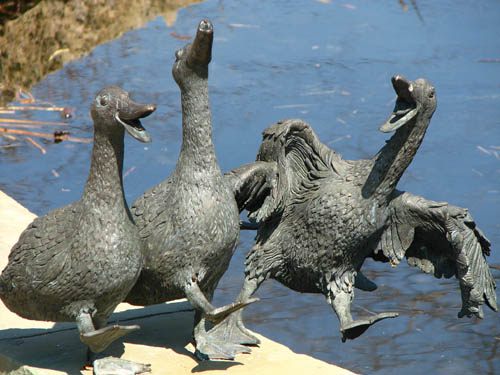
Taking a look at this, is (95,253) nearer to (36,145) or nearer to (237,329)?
(237,329)

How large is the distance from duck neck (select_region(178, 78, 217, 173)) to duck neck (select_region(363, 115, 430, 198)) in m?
0.58

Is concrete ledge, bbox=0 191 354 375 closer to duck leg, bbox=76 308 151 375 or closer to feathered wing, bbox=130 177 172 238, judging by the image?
duck leg, bbox=76 308 151 375

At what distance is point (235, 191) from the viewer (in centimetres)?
326

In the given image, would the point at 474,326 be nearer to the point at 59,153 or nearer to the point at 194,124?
the point at 194,124

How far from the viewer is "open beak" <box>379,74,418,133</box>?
3021 millimetres

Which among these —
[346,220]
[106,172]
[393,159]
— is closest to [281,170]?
[346,220]

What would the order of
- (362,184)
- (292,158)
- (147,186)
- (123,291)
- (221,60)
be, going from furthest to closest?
(221,60) < (147,186) < (292,158) < (362,184) < (123,291)

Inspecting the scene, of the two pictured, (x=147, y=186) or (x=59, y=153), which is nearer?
(x=147, y=186)

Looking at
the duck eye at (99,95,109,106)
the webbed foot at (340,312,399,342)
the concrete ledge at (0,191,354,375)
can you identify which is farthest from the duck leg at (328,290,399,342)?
the duck eye at (99,95,109,106)

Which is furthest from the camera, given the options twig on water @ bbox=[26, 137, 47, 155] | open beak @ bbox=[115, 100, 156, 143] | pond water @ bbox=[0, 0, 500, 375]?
twig on water @ bbox=[26, 137, 47, 155]

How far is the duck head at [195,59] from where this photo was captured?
2.89 meters

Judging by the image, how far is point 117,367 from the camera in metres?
2.95

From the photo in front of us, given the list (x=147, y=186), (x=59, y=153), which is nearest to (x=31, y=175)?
(x=59, y=153)

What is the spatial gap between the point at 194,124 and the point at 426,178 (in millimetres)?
2938
